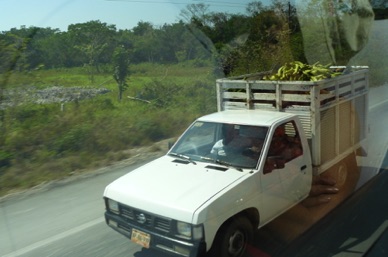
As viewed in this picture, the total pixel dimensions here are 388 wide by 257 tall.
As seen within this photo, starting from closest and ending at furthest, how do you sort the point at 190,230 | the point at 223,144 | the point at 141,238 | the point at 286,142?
the point at 190,230
the point at 141,238
the point at 223,144
the point at 286,142

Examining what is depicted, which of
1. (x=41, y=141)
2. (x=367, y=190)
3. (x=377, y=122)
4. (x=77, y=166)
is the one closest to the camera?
(x=367, y=190)

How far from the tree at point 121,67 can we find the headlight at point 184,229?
27.5ft

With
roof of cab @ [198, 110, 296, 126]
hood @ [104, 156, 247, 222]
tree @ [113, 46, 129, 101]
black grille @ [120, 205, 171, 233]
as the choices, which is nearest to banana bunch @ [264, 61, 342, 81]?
roof of cab @ [198, 110, 296, 126]

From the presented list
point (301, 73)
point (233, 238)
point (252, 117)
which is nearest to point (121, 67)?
point (301, 73)

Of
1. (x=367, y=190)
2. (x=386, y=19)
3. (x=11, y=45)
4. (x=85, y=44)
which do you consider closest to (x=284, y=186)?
(x=367, y=190)

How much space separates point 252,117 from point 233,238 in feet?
5.43

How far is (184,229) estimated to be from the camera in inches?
135

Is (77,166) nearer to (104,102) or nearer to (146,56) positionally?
(104,102)

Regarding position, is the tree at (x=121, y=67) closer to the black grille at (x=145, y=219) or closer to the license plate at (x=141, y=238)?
the black grille at (x=145, y=219)

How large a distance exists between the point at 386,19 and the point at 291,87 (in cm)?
944

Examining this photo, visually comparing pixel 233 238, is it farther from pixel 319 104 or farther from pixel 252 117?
pixel 319 104

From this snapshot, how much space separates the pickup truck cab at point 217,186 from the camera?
11.5 ft

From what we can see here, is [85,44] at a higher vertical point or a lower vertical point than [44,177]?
higher

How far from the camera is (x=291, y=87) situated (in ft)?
17.4
